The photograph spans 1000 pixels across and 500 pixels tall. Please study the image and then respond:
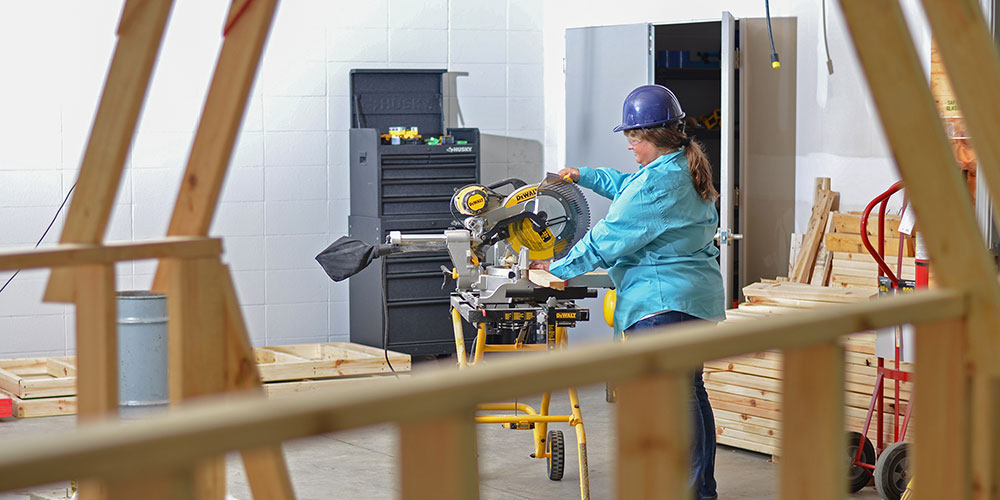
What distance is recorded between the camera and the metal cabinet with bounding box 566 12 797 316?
6.81 metres

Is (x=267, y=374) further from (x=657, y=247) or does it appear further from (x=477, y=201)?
(x=657, y=247)

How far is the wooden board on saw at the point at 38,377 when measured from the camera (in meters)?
6.40

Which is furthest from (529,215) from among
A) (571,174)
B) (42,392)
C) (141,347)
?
(42,392)

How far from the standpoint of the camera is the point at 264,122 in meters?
7.66

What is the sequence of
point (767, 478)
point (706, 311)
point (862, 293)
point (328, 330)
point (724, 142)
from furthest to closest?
point (328, 330) → point (724, 142) → point (862, 293) → point (767, 478) → point (706, 311)

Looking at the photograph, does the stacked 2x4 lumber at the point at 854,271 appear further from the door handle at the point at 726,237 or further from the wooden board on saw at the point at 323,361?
the wooden board on saw at the point at 323,361

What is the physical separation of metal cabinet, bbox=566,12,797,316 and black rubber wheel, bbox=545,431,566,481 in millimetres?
2102

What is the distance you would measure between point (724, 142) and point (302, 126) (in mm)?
2833

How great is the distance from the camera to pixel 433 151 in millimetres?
7293

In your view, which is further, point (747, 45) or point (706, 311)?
point (747, 45)

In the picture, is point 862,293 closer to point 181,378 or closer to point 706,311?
point 706,311

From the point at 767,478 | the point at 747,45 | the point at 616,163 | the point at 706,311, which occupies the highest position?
the point at 747,45

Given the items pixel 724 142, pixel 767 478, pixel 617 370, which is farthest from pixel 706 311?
pixel 617 370

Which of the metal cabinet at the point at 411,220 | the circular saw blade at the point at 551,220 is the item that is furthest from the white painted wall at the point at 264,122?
the circular saw blade at the point at 551,220
